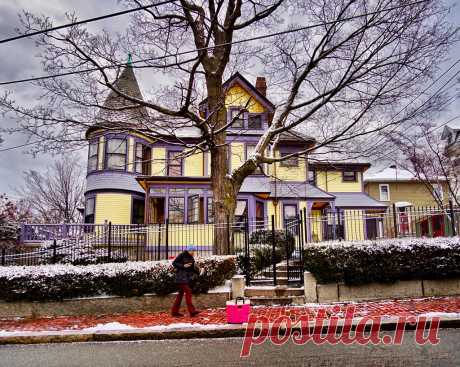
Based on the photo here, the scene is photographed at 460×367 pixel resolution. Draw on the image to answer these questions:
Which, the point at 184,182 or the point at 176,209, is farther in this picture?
the point at 176,209

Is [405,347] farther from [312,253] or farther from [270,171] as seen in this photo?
[270,171]

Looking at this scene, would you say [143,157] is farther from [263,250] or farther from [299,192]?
[263,250]

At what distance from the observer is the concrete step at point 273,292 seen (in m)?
10.1

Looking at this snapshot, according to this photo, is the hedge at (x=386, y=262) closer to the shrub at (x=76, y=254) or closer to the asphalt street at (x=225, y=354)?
the asphalt street at (x=225, y=354)

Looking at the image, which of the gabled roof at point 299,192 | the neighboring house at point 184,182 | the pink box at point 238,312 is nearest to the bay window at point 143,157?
the neighboring house at point 184,182

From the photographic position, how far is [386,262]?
9680 millimetres

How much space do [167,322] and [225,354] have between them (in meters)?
2.69

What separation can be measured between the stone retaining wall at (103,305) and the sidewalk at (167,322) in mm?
276

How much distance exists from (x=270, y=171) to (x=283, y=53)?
1119cm

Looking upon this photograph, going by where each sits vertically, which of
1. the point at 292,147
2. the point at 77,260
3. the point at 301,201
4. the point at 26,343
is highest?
the point at 292,147

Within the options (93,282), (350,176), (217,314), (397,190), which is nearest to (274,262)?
(217,314)

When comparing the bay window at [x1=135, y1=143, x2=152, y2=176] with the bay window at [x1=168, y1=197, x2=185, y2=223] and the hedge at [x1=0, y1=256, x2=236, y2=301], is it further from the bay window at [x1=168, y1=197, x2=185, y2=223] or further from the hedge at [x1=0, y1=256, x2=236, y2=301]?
the hedge at [x1=0, y1=256, x2=236, y2=301]

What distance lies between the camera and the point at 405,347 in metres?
5.91

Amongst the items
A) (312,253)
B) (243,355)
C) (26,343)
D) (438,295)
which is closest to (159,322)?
(26,343)
